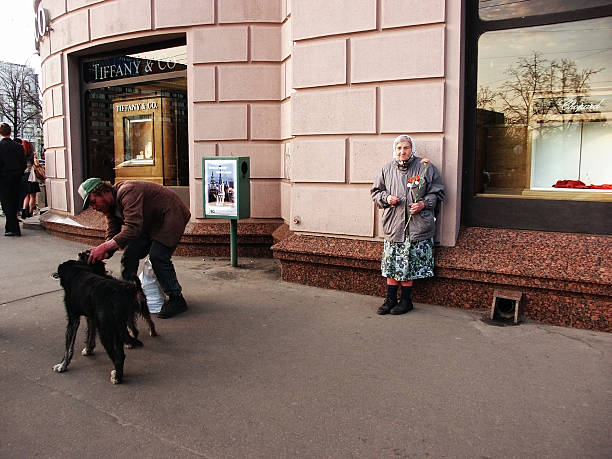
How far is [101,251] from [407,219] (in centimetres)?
272

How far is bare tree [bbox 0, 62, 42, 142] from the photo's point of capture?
121 ft

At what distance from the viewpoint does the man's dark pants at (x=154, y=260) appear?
5145mm

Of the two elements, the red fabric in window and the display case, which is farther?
the display case

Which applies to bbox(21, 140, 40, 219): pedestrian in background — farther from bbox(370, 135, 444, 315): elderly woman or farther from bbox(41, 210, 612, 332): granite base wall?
bbox(370, 135, 444, 315): elderly woman

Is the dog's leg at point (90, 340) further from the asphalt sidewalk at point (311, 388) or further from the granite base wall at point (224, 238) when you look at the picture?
the granite base wall at point (224, 238)

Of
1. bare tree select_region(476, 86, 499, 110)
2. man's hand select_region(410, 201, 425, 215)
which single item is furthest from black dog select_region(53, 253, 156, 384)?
bare tree select_region(476, 86, 499, 110)

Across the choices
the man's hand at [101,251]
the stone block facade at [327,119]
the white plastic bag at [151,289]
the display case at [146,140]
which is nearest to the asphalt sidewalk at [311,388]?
the white plastic bag at [151,289]

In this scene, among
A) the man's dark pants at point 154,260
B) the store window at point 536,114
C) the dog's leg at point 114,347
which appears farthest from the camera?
the store window at point 536,114

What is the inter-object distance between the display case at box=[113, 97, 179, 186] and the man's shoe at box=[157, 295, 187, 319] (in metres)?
3.90

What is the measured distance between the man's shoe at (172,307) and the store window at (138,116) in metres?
3.69

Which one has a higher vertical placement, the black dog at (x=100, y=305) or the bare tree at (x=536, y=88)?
the bare tree at (x=536, y=88)

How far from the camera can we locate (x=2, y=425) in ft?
10.6

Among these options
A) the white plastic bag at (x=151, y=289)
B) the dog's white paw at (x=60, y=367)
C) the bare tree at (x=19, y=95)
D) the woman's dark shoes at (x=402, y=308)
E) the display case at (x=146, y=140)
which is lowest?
the dog's white paw at (x=60, y=367)

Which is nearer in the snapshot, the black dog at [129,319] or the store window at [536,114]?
the black dog at [129,319]
